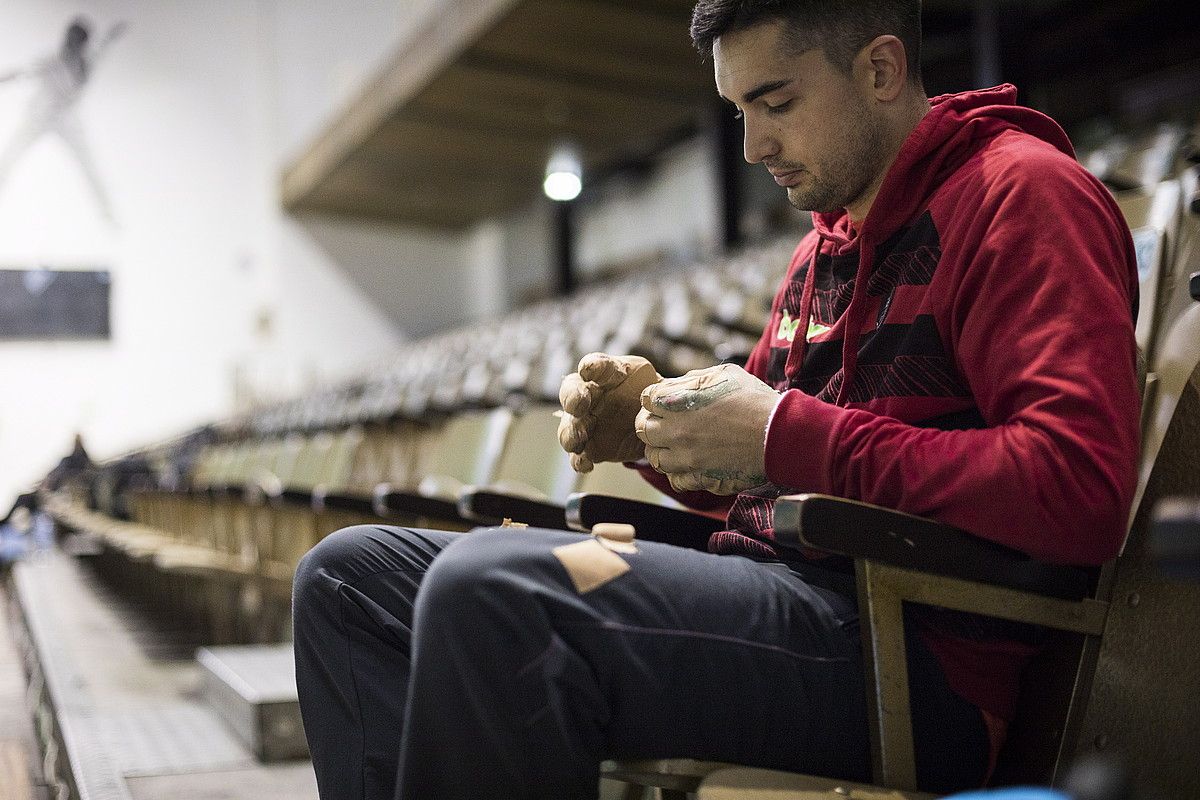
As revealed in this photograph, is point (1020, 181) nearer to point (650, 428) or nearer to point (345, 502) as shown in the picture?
point (650, 428)

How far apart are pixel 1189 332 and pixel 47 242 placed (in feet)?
12.9

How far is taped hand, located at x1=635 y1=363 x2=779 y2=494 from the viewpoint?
0.38 metres

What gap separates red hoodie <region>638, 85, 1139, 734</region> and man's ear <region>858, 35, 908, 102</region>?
0.7 inches

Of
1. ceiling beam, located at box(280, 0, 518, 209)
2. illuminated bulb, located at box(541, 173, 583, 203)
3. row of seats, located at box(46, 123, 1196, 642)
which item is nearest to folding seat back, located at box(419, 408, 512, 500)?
row of seats, located at box(46, 123, 1196, 642)

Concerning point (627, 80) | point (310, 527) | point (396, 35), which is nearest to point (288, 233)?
point (396, 35)

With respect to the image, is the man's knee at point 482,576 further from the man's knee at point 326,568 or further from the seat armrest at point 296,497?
the seat armrest at point 296,497

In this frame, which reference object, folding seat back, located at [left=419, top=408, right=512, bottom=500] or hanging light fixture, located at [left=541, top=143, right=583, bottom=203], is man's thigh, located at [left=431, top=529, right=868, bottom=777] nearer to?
folding seat back, located at [left=419, top=408, right=512, bottom=500]

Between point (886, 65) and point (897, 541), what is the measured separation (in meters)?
0.18

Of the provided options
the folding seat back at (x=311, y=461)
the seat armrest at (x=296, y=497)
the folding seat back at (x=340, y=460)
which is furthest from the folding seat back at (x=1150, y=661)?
the folding seat back at (x=311, y=461)

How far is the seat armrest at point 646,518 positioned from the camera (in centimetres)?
45

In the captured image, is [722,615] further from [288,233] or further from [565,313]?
[288,233]

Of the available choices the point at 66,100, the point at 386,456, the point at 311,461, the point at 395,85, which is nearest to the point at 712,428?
the point at 386,456

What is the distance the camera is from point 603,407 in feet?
1.54

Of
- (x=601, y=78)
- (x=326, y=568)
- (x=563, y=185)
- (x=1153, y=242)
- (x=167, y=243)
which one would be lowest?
(x=326, y=568)
